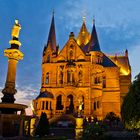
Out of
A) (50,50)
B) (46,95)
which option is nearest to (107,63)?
(50,50)

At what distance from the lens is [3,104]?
21703 millimetres

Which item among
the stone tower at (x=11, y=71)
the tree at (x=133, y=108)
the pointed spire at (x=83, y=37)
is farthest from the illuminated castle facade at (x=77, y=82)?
the stone tower at (x=11, y=71)

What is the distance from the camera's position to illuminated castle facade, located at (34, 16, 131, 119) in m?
52.9

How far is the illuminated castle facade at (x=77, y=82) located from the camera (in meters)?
52.9

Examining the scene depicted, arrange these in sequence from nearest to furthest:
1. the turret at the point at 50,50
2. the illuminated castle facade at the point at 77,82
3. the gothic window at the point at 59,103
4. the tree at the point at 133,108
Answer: the tree at the point at 133,108, the illuminated castle facade at the point at 77,82, the gothic window at the point at 59,103, the turret at the point at 50,50

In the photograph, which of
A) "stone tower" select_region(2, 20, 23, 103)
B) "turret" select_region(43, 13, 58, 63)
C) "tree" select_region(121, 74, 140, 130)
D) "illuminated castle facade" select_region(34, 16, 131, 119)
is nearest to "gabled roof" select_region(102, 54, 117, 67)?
"illuminated castle facade" select_region(34, 16, 131, 119)

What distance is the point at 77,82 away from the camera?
5403 cm

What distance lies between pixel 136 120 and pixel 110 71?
121 feet

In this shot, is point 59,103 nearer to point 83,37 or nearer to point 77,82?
point 77,82

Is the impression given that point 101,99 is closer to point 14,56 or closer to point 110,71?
point 110,71

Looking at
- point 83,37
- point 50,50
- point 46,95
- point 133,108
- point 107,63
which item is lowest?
point 133,108

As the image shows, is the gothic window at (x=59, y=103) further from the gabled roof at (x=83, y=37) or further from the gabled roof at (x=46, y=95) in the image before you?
the gabled roof at (x=83, y=37)

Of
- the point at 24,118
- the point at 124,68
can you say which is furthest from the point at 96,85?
the point at 24,118

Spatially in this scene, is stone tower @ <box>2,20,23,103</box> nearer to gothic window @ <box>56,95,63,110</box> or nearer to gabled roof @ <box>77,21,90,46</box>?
gothic window @ <box>56,95,63,110</box>
